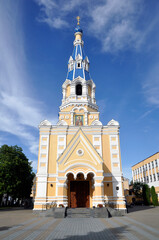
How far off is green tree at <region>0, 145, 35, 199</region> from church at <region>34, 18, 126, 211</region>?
36.0 feet

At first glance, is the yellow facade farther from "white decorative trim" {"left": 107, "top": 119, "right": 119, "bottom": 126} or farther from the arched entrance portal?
the arched entrance portal

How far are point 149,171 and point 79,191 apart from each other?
2955cm

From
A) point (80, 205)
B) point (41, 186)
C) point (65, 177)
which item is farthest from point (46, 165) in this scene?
point (80, 205)

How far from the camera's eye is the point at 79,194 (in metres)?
22.3

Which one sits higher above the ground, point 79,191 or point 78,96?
point 78,96

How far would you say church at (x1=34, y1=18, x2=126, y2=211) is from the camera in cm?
1980

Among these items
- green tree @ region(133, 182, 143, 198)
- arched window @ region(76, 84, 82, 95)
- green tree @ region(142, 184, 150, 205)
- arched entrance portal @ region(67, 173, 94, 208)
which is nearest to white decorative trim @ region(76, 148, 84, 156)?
arched entrance portal @ region(67, 173, 94, 208)

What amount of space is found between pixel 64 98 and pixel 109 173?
47.4 ft

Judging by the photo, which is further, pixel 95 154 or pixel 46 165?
pixel 46 165

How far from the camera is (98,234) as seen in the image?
9.51m

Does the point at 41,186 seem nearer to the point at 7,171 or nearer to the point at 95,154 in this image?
the point at 95,154

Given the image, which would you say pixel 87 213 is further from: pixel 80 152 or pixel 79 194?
pixel 80 152

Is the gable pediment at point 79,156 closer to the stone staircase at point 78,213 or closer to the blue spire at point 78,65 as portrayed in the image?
the stone staircase at point 78,213

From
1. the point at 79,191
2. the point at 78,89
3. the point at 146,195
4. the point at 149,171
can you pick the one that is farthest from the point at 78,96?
the point at 149,171
